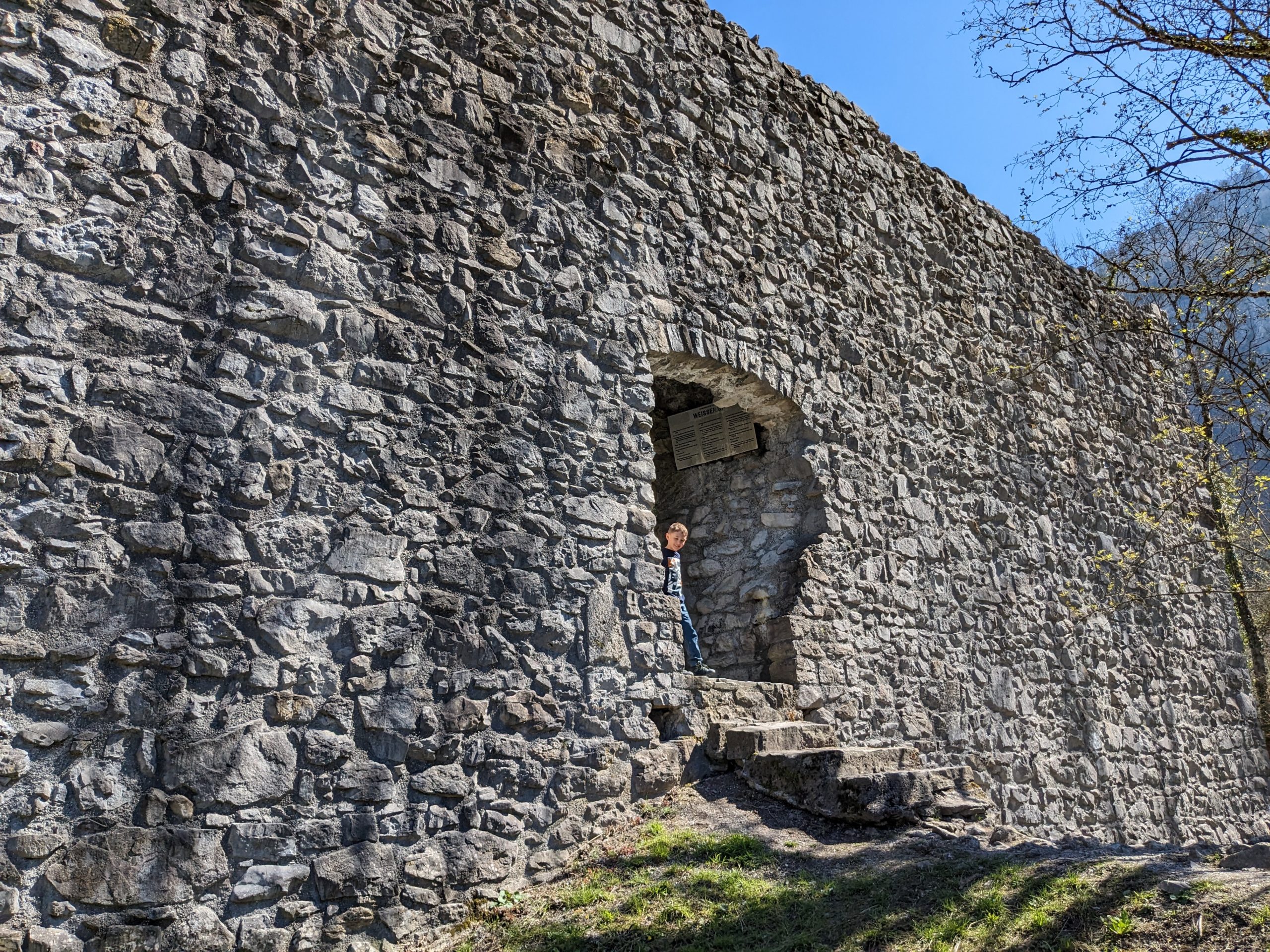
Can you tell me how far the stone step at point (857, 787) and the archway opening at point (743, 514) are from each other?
42.3 inches

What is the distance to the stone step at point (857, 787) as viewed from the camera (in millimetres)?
4609

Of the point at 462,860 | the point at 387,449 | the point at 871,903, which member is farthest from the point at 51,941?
the point at 871,903

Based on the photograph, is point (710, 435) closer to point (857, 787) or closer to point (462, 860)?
point (857, 787)

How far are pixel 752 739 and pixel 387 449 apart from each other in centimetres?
227

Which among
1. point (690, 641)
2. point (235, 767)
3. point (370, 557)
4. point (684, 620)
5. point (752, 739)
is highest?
point (370, 557)

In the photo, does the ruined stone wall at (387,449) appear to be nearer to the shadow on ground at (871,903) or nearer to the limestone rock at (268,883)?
the limestone rock at (268,883)

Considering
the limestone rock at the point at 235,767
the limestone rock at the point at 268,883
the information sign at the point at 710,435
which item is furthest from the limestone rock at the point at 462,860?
the information sign at the point at 710,435

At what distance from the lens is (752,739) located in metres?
5.04

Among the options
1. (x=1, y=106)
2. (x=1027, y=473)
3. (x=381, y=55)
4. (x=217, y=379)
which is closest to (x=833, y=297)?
(x=1027, y=473)

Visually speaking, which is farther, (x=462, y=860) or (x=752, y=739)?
(x=752, y=739)

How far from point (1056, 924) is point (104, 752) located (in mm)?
3258

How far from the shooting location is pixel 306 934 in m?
3.63

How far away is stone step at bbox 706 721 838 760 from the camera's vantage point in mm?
5039

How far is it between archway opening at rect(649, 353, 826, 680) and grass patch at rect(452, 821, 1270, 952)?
1.95 meters
